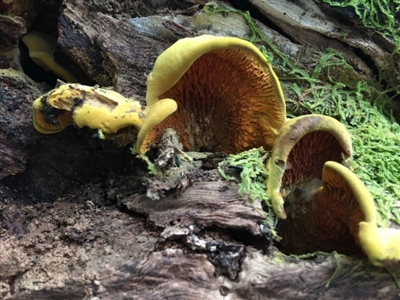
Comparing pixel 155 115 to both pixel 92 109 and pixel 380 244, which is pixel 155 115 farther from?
pixel 380 244

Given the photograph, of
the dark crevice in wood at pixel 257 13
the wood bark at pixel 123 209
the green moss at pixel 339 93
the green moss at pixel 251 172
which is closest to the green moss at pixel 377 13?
the green moss at pixel 339 93

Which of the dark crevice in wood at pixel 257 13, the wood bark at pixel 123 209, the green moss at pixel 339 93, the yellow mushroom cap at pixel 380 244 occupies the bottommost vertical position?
the wood bark at pixel 123 209

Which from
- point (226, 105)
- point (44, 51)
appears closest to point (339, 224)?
point (226, 105)

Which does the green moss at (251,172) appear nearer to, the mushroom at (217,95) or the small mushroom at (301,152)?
the small mushroom at (301,152)

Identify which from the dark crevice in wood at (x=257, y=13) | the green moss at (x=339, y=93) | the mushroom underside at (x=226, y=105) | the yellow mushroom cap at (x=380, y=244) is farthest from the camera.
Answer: the dark crevice in wood at (x=257, y=13)

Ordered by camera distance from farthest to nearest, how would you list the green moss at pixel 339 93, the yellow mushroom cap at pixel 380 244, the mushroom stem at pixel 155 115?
1. the green moss at pixel 339 93
2. the mushroom stem at pixel 155 115
3. the yellow mushroom cap at pixel 380 244

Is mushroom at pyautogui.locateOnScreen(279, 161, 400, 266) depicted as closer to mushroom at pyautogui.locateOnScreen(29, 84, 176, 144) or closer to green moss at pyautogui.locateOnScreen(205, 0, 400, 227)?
green moss at pyautogui.locateOnScreen(205, 0, 400, 227)

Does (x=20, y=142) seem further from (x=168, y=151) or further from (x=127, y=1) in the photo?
(x=127, y=1)

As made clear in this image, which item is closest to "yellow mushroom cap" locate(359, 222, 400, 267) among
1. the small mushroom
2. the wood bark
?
the wood bark
